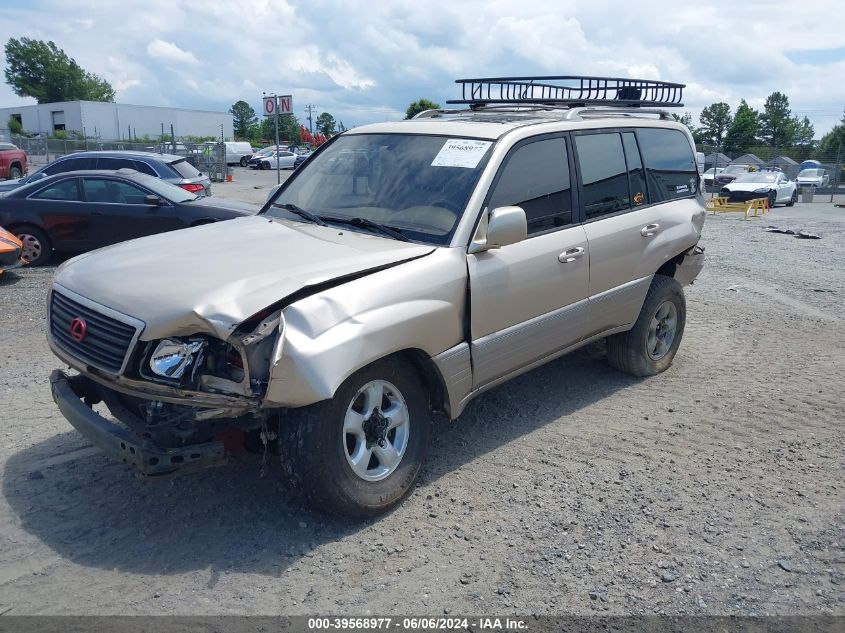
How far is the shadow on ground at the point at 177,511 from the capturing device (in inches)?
139

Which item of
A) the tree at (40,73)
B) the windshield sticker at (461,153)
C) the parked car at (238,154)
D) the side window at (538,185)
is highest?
the tree at (40,73)

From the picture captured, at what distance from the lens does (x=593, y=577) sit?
3.44m

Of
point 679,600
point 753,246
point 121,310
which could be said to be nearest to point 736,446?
point 679,600

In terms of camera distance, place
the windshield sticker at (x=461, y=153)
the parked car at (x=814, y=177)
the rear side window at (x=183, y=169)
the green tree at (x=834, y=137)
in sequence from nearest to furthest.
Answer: the windshield sticker at (x=461, y=153), the rear side window at (x=183, y=169), the parked car at (x=814, y=177), the green tree at (x=834, y=137)

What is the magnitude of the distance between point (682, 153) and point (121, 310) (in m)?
4.85

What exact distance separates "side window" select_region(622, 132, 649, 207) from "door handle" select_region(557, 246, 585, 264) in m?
0.95

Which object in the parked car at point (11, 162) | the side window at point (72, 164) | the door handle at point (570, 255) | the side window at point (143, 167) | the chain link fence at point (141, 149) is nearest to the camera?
the door handle at point (570, 255)

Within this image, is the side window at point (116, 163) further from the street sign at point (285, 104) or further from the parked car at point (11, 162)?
the parked car at point (11, 162)

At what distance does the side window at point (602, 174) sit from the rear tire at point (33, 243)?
862 cm

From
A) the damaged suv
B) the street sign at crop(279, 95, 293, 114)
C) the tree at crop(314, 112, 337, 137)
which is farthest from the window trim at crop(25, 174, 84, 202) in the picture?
the tree at crop(314, 112, 337, 137)

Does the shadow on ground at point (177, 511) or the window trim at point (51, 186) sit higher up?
the window trim at point (51, 186)

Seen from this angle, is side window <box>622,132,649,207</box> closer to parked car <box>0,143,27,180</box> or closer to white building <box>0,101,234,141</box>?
parked car <box>0,143,27,180</box>

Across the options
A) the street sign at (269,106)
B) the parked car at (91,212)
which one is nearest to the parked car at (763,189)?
the street sign at (269,106)

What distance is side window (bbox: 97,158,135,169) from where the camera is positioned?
14.8 m
